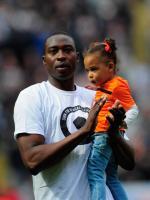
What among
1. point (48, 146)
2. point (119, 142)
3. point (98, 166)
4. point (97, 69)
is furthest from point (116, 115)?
point (97, 69)

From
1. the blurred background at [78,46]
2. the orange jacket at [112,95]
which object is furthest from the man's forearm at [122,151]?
the blurred background at [78,46]

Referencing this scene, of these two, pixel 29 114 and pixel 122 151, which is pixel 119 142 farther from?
pixel 29 114

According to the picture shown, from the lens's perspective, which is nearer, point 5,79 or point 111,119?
point 111,119

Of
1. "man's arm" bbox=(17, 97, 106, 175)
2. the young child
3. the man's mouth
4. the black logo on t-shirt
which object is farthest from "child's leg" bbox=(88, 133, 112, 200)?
the man's mouth

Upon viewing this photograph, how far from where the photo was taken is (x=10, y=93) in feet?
29.1

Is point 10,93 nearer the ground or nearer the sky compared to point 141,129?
nearer the sky

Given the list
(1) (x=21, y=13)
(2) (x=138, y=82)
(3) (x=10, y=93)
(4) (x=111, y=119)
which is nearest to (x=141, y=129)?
(2) (x=138, y=82)

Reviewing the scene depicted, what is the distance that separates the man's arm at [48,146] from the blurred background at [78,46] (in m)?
3.95

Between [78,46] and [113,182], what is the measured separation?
362 cm

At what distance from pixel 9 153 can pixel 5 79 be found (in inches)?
40.5

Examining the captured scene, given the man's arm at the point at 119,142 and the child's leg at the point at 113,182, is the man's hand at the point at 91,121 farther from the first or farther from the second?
the child's leg at the point at 113,182

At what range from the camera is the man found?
389cm

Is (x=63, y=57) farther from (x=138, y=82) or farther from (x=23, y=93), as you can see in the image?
(x=138, y=82)

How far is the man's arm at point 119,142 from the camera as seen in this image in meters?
4.05
